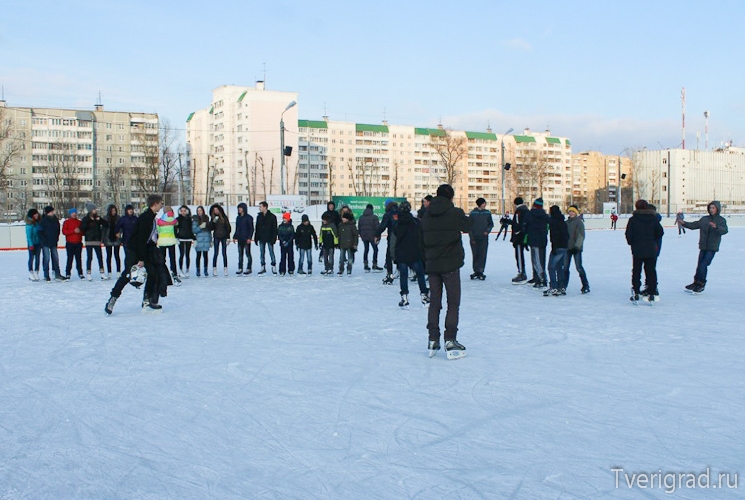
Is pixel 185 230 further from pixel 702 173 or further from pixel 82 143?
pixel 702 173

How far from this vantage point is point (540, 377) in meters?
5.12

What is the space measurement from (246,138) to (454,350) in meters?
79.3

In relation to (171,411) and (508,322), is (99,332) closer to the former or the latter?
(171,411)

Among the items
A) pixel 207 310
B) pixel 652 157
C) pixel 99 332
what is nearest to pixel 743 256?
pixel 207 310

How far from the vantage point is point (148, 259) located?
8.35 m

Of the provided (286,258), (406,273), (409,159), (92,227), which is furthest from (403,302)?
(409,159)

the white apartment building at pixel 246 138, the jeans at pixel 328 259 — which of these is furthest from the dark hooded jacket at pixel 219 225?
the white apartment building at pixel 246 138

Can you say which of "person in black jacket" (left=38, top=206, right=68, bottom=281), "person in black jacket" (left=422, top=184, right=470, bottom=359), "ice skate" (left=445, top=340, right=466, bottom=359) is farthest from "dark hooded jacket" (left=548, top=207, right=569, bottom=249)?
Result: "person in black jacket" (left=38, top=206, right=68, bottom=281)

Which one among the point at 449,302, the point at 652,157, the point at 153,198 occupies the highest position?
the point at 652,157

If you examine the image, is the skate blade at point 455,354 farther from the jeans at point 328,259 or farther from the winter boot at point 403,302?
the jeans at point 328,259

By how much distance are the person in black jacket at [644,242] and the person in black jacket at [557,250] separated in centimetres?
100

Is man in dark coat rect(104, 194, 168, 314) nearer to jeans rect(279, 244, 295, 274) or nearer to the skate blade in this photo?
the skate blade

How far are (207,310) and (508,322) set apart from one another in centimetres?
408

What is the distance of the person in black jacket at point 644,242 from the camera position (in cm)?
902
